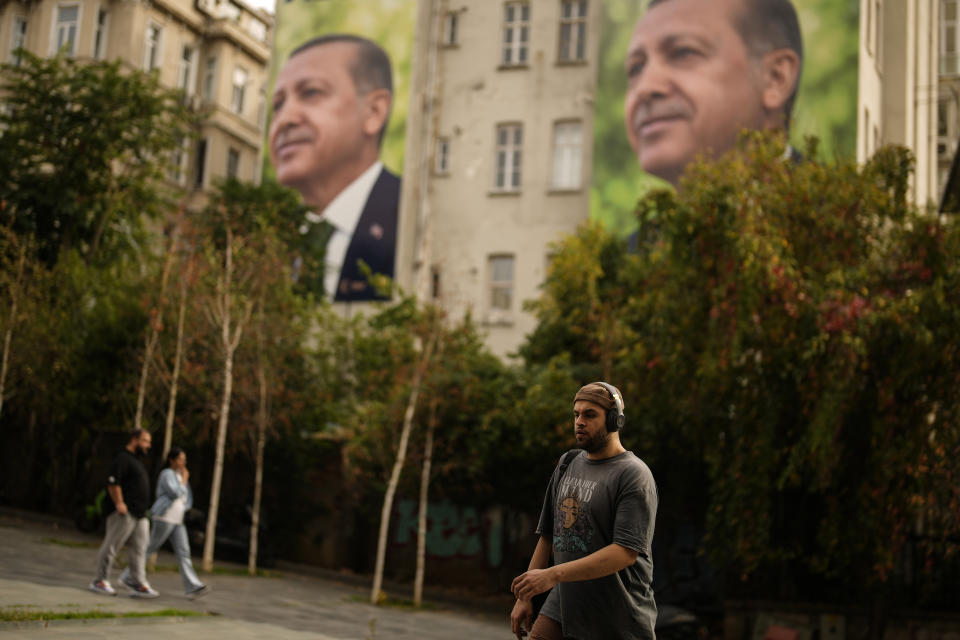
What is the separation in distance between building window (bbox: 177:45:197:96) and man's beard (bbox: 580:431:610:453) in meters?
44.4

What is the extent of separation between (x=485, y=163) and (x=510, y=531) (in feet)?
53.1

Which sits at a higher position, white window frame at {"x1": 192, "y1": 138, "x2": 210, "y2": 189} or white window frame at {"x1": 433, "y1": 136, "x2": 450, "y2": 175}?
white window frame at {"x1": 192, "y1": 138, "x2": 210, "y2": 189}

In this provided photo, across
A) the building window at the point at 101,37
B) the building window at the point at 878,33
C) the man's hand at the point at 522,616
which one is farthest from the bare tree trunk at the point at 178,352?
the building window at the point at 101,37

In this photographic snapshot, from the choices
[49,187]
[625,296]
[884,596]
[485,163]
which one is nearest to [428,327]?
[625,296]

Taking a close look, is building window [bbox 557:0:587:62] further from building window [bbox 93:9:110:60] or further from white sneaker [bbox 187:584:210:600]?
white sneaker [bbox 187:584:210:600]

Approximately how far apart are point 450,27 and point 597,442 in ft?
114

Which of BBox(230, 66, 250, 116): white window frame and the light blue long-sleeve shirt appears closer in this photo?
the light blue long-sleeve shirt

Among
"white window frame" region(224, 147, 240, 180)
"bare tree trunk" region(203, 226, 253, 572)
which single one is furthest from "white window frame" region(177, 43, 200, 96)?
"bare tree trunk" region(203, 226, 253, 572)

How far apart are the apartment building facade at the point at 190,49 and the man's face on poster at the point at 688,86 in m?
15.9

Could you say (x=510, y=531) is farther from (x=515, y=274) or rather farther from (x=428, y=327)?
(x=515, y=274)

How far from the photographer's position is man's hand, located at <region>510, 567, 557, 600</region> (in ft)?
15.7

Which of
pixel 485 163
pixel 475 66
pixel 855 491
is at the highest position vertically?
pixel 475 66

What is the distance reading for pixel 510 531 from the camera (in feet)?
78.0

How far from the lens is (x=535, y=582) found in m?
4.82
